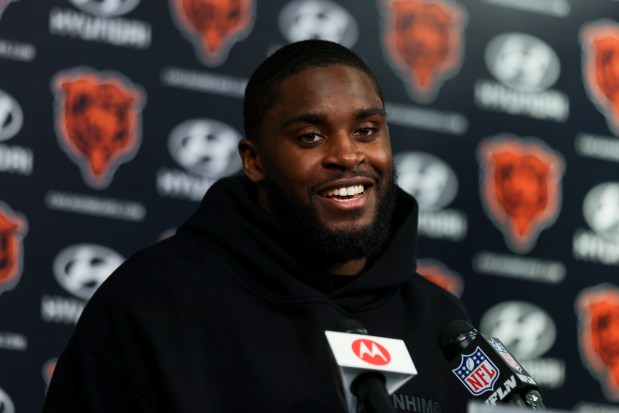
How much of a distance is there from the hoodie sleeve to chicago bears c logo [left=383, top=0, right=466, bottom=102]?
1950 mm

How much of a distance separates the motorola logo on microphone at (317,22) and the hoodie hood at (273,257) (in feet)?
4.31

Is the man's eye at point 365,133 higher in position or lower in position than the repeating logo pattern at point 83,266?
higher

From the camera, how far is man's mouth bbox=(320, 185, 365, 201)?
1.88 meters

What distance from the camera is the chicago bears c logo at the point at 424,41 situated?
11.2 ft

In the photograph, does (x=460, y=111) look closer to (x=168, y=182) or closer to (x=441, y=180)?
(x=441, y=180)

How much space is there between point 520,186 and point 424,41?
58cm

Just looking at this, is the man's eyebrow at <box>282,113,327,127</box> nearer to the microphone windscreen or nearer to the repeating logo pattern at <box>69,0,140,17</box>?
the microphone windscreen

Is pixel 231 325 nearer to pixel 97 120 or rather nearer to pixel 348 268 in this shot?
pixel 348 268

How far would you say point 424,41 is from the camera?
3473 millimetres

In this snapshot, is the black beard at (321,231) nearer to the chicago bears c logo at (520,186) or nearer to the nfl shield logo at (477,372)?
the nfl shield logo at (477,372)

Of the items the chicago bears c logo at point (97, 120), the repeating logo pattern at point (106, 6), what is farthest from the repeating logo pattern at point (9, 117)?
the repeating logo pattern at point (106, 6)

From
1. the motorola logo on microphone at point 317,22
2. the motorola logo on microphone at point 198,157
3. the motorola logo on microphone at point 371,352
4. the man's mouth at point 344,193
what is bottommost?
the motorola logo on microphone at point 198,157

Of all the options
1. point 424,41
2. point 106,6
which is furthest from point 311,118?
point 424,41

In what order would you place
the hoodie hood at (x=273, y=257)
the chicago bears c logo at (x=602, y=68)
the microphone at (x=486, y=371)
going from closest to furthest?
1. the microphone at (x=486, y=371)
2. the hoodie hood at (x=273, y=257)
3. the chicago bears c logo at (x=602, y=68)
